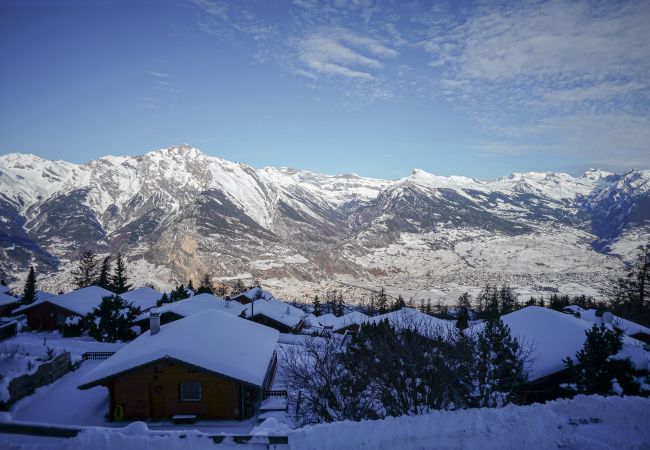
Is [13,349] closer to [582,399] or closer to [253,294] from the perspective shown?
[582,399]

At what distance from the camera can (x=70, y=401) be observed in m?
20.9

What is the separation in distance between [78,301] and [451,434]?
160 ft

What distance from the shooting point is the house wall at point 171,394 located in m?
19.4

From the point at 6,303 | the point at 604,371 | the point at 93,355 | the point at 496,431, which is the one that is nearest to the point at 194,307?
the point at 93,355

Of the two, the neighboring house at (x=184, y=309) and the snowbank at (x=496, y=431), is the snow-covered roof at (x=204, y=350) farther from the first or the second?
the neighboring house at (x=184, y=309)

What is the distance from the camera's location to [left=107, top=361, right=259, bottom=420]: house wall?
63.5 ft

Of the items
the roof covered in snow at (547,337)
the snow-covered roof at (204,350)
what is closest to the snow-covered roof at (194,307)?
the snow-covered roof at (204,350)

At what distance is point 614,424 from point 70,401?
2372cm

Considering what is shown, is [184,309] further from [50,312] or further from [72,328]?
[50,312]

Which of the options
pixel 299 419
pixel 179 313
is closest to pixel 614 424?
pixel 299 419

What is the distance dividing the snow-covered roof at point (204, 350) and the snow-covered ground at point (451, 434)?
9.67 meters

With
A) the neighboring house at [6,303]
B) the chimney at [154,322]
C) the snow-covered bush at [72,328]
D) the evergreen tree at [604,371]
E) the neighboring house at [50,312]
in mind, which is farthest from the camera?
the neighboring house at [6,303]

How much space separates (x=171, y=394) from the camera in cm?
1942

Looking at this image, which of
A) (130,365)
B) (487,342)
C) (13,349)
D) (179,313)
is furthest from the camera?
(179,313)
